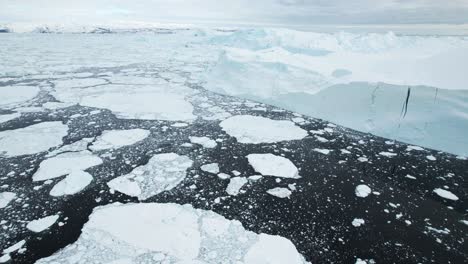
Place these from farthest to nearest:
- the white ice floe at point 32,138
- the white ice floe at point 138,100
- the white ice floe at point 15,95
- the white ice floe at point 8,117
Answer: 1. the white ice floe at point 15,95
2. the white ice floe at point 138,100
3. the white ice floe at point 8,117
4. the white ice floe at point 32,138

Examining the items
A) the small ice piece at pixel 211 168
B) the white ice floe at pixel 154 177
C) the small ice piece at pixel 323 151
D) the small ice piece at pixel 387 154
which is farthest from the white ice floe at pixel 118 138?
the small ice piece at pixel 387 154

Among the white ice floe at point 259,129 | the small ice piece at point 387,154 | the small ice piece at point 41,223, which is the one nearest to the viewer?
the small ice piece at point 41,223

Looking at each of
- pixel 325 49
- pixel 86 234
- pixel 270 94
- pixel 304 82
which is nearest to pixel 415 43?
pixel 325 49

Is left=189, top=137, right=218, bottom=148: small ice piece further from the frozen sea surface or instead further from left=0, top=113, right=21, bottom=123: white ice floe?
left=0, top=113, right=21, bottom=123: white ice floe

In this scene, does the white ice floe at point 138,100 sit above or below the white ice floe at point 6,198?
above

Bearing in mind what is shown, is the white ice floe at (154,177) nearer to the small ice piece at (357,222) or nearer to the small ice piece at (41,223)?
the small ice piece at (41,223)

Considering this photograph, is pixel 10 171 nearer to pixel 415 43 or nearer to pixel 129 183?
pixel 129 183

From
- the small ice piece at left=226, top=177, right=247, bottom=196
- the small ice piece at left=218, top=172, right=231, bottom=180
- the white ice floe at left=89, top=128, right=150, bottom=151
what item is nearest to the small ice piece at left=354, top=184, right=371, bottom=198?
the small ice piece at left=226, top=177, right=247, bottom=196

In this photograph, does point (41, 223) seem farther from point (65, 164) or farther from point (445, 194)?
point (445, 194)
